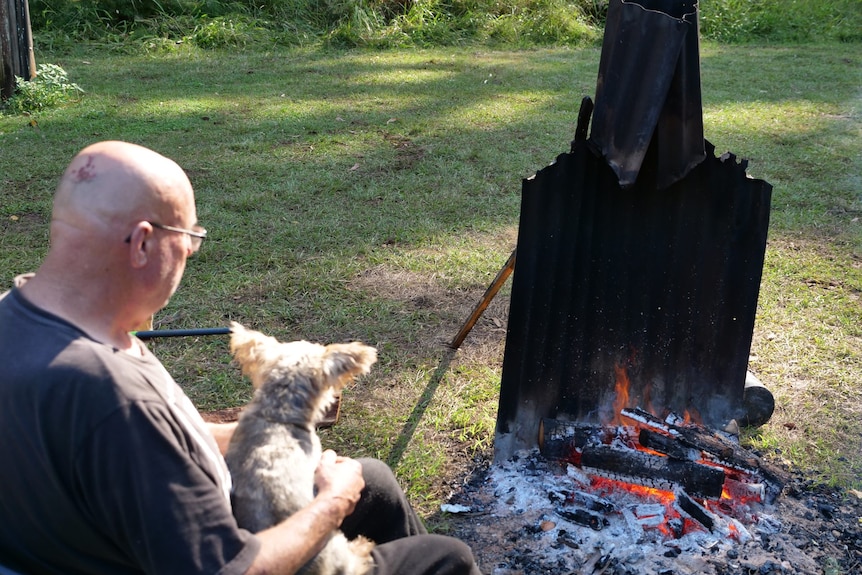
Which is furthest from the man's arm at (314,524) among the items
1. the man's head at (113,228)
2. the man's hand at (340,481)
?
the man's head at (113,228)

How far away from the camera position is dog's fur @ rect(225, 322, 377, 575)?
1.97 meters

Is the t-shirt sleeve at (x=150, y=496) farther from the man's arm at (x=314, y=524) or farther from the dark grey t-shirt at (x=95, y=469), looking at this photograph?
the man's arm at (x=314, y=524)

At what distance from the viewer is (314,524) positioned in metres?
1.89

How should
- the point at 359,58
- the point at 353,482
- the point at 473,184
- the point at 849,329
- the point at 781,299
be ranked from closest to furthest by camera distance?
the point at 353,482 → the point at 849,329 → the point at 781,299 → the point at 473,184 → the point at 359,58

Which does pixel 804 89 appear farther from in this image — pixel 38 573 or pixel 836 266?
pixel 38 573

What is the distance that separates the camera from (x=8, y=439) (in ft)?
5.05

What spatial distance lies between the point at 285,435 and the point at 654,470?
1706 millimetres

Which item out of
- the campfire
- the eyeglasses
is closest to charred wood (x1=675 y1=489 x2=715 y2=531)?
the campfire

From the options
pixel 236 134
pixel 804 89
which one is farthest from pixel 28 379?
pixel 804 89

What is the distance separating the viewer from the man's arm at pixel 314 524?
170 cm

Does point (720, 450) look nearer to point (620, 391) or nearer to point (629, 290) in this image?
point (620, 391)

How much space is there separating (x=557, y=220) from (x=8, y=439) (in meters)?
2.20

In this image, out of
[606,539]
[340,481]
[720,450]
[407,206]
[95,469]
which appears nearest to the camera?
[95,469]

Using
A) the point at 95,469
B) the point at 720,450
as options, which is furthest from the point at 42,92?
the point at 95,469
